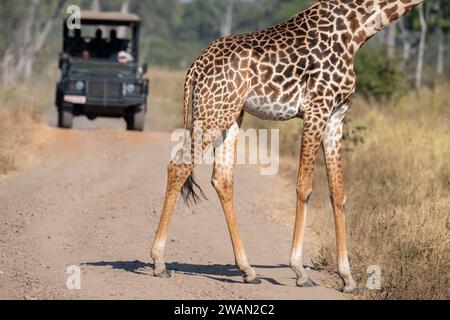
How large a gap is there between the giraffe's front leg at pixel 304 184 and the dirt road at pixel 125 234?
0.49ft

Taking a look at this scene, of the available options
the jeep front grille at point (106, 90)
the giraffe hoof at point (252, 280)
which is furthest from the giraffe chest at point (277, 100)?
the jeep front grille at point (106, 90)

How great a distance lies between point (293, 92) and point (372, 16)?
3.01 feet

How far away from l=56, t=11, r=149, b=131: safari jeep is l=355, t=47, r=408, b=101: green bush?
569 centimetres

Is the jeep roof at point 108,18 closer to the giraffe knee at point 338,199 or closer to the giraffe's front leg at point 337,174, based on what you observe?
the giraffe's front leg at point 337,174

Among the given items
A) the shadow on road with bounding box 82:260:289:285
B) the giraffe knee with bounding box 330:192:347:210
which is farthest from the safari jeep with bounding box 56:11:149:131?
the giraffe knee with bounding box 330:192:347:210

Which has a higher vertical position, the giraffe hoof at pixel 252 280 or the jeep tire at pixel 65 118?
the giraffe hoof at pixel 252 280

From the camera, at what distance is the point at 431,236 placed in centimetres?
886

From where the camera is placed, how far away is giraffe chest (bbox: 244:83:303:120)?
766 centimetres

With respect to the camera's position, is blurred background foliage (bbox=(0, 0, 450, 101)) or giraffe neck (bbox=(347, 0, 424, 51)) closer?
giraffe neck (bbox=(347, 0, 424, 51))

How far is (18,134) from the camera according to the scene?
16719mm

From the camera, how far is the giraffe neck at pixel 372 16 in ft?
25.8

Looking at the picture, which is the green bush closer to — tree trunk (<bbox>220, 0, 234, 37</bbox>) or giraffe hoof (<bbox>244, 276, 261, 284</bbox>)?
giraffe hoof (<bbox>244, 276, 261, 284</bbox>)

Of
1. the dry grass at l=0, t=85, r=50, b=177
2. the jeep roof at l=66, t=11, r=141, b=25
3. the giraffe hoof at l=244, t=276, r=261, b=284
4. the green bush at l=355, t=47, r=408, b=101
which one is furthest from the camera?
the green bush at l=355, t=47, r=408, b=101
